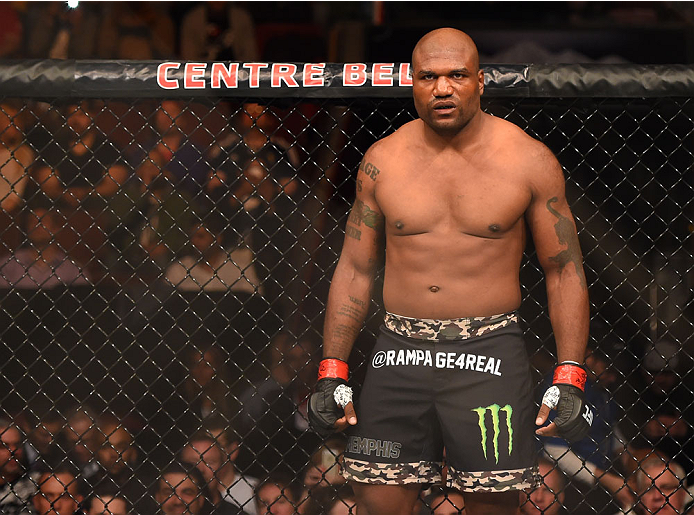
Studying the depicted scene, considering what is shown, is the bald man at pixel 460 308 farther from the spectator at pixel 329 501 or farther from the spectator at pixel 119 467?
the spectator at pixel 119 467

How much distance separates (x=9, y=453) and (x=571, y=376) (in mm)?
2424

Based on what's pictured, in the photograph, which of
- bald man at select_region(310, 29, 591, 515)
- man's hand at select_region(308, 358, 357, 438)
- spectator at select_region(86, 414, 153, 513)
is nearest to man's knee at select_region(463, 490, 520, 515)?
bald man at select_region(310, 29, 591, 515)

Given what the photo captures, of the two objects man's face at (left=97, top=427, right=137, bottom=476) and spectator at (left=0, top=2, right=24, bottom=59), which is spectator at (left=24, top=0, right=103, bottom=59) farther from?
man's face at (left=97, top=427, right=137, bottom=476)

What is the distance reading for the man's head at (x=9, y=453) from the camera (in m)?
3.34

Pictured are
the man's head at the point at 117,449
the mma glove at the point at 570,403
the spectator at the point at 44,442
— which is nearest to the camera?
the mma glove at the point at 570,403

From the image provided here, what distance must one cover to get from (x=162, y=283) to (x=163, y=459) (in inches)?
33.3

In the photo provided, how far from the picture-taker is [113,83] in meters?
2.51

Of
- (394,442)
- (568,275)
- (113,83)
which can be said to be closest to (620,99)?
(568,275)

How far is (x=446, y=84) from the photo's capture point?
2.10 metres

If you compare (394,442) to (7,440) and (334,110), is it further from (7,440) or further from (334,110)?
(334,110)

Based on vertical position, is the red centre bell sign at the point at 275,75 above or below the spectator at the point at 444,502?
above

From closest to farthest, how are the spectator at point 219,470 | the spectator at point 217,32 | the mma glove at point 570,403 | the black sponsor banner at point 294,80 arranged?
the mma glove at point 570,403, the black sponsor banner at point 294,80, the spectator at point 219,470, the spectator at point 217,32

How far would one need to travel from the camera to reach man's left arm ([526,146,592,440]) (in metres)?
2.16

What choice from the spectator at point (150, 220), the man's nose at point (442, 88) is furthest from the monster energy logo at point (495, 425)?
the spectator at point (150, 220)
